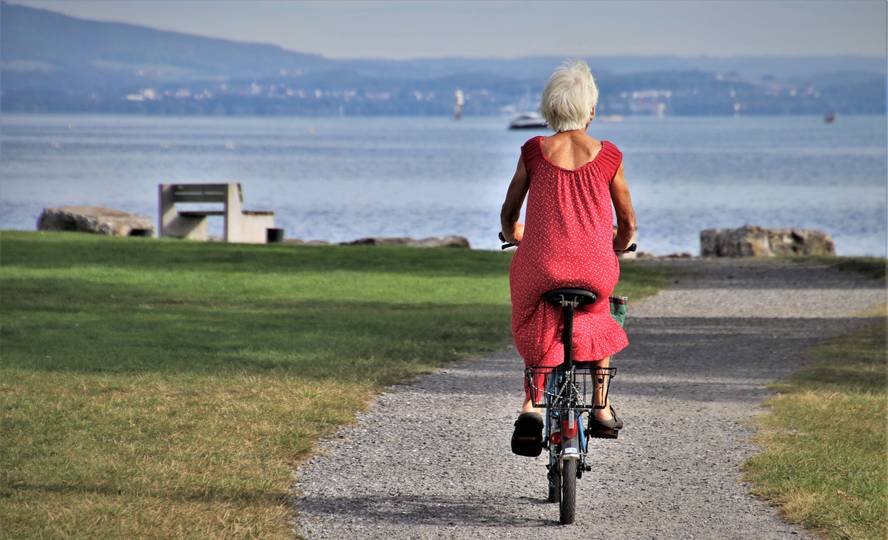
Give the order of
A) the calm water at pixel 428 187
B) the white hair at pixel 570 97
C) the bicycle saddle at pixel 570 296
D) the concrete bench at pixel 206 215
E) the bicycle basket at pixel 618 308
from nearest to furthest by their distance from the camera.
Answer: the bicycle saddle at pixel 570 296 → the white hair at pixel 570 97 → the bicycle basket at pixel 618 308 → the concrete bench at pixel 206 215 → the calm water at pixel 428 187

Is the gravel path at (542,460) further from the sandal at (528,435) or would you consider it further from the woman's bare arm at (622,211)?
the woman's bare arm at (622,211)

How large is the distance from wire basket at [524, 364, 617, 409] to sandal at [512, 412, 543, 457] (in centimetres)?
10

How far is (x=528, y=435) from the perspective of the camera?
5926 mm

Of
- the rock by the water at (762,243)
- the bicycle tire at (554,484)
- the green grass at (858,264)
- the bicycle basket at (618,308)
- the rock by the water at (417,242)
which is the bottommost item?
the rock by the water at (417,242)

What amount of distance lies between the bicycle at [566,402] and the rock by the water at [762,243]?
18.6 metres

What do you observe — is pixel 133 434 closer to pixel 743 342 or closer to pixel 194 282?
pixel 743 342

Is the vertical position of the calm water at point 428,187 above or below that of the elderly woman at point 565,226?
below

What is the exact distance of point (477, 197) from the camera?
6569 cm

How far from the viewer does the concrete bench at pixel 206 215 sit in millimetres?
23250

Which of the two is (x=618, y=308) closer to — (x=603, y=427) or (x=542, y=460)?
(x=603, y=427)

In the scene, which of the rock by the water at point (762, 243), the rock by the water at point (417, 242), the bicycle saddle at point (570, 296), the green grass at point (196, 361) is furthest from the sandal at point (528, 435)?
the rock by the water at point (417, 242)

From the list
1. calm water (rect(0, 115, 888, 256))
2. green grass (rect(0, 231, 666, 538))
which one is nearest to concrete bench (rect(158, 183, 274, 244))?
green grass (rect(0, 231, 666, 538))

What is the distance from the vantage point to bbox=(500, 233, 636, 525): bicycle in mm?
5809

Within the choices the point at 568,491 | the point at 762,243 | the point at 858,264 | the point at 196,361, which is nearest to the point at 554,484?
the point at 568,491
